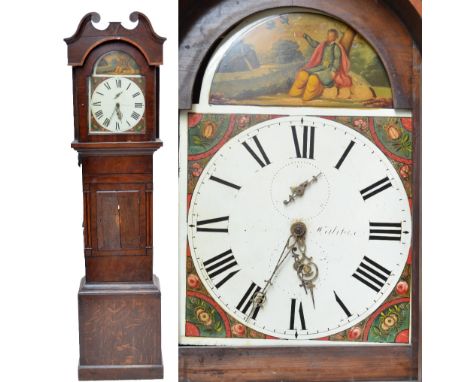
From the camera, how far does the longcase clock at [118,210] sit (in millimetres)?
4387

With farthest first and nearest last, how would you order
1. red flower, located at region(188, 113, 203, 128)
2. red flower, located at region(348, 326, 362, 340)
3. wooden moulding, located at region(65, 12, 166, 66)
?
red flower, located at region(348, 326, 362, 340) < red flower, located at region(188, 113, 203, 128) < wooden moulding, located at region(65, 12, 166, 66)

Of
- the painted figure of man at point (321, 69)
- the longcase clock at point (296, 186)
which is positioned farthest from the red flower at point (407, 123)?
the painted figure of man at point (321, 69)

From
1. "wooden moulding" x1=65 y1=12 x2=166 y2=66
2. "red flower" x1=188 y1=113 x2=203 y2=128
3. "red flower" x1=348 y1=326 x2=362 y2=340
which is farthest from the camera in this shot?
"red flower" x1=348 y1=326 x2=362 y2=340

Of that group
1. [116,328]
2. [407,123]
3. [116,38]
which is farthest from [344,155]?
[116,328]

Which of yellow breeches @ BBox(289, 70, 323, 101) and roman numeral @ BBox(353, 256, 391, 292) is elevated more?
yellow breeches @ BBox(289, 70, 323, 101)

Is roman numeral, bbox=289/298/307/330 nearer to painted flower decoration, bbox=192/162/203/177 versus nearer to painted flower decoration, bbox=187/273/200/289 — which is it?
painted flower decoration, bbox=187/273/200/289

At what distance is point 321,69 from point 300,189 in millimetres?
525

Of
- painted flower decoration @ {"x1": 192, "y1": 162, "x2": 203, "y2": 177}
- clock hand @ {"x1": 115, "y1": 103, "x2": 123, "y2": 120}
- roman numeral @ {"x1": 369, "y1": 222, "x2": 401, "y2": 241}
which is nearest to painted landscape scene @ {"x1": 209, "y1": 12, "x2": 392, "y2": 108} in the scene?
painted flower decoration @ {"x1": 192, "y1": 162, "x2": 203, "y2": 177}

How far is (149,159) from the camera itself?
445cm

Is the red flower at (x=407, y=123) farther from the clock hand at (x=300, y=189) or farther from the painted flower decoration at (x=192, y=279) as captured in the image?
the painted flower decoration at (x=192, y=279)

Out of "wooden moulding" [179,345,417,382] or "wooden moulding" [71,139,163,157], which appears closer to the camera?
"wooden moulding" [71,139,163,157]

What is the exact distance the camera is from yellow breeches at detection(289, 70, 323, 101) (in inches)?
177

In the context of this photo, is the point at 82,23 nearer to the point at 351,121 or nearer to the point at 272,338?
the point at 351,121

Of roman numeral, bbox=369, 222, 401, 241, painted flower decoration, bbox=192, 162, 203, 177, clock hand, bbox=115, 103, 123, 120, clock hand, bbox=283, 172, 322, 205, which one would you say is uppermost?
clock hand, bbox=115, 103, 123, 120
